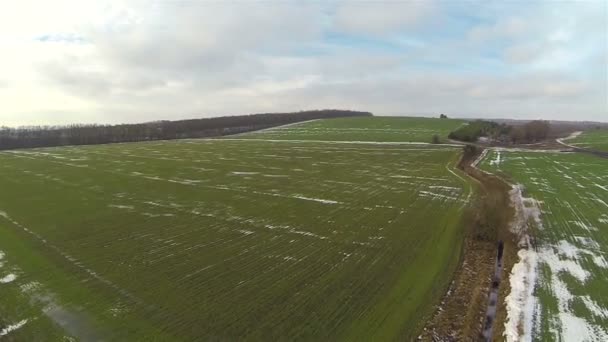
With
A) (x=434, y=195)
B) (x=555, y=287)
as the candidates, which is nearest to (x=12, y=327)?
(x=555, y=287)

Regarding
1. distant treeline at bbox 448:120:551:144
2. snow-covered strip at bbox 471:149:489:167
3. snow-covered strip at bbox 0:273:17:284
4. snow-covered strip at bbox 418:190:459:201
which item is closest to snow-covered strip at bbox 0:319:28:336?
snow-covered strip at bbox 0:273:17:284

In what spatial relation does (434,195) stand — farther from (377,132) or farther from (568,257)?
(377,132)

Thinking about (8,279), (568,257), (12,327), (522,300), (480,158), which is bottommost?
(522,300)

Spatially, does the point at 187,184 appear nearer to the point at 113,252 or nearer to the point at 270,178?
the point at 270,178

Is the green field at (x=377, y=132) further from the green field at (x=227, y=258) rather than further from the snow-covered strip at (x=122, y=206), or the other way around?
the snow-covered strip at (x=122, y=206)

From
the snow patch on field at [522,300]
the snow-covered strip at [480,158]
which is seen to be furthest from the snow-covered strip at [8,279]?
the snow-covered strip at [480,158]

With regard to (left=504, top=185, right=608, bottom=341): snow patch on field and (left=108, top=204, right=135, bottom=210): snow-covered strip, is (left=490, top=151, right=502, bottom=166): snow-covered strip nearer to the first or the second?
(left=504, top=185, right=608, bottom=341): snow patch on field
